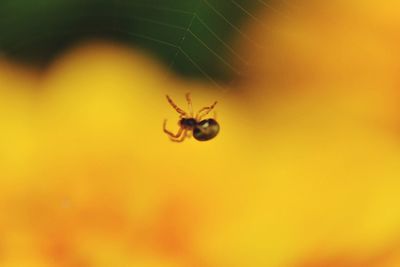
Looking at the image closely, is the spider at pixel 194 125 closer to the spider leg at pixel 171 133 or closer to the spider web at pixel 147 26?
the spider leg at pixel 171 133

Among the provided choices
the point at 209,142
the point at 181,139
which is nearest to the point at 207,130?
the point at 209,142

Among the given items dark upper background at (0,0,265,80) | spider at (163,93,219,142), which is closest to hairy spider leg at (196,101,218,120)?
spider at (163,93,219,142)

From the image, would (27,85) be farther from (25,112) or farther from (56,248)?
(56,248)

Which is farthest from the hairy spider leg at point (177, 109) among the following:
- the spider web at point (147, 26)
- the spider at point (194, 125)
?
the spider web at point (147, 26)

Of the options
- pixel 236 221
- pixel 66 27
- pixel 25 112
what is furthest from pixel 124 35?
pixel 236 221

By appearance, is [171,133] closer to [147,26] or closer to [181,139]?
[181,139]

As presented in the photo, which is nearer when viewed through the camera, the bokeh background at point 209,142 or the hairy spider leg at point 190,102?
the bokeh background at point 209,142

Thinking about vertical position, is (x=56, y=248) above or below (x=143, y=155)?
below
